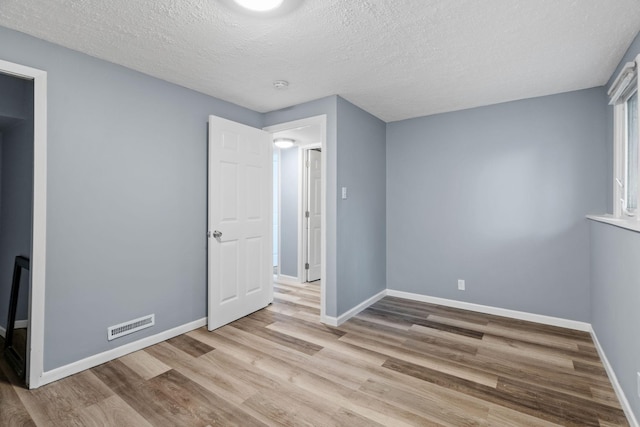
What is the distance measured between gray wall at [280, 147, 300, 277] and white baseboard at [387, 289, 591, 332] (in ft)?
5.68

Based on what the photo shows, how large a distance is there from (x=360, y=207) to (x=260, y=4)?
2.34 meters

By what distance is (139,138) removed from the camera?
2.61 meters

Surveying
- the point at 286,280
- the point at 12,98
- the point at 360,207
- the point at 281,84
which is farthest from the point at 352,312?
the point at 12,98

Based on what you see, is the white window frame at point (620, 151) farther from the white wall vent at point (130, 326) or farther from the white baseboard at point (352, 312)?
the white wall vent at point (130, 326)

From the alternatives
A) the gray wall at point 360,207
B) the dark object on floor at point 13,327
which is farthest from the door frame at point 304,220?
the dark object on floor at point 13,327

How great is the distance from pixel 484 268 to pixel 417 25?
2719mm

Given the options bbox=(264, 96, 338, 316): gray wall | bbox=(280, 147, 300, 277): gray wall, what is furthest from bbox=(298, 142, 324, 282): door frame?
bbox=(264, 96, 338, 316): gray wall

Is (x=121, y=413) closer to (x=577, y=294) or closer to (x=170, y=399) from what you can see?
(x=170, y=399)

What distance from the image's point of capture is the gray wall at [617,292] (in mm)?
1716

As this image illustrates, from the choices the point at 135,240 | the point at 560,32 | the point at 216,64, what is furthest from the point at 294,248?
the point at 560,32

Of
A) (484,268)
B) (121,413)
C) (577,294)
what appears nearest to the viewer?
(121,413)

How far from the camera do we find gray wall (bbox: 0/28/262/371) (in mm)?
2152

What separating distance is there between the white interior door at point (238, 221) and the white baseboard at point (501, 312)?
6.09ft

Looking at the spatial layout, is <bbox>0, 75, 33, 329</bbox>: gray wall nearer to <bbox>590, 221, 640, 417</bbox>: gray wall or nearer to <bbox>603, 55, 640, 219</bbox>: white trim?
<bbox>590, 221, 640, 417</bbox>: gray wall
